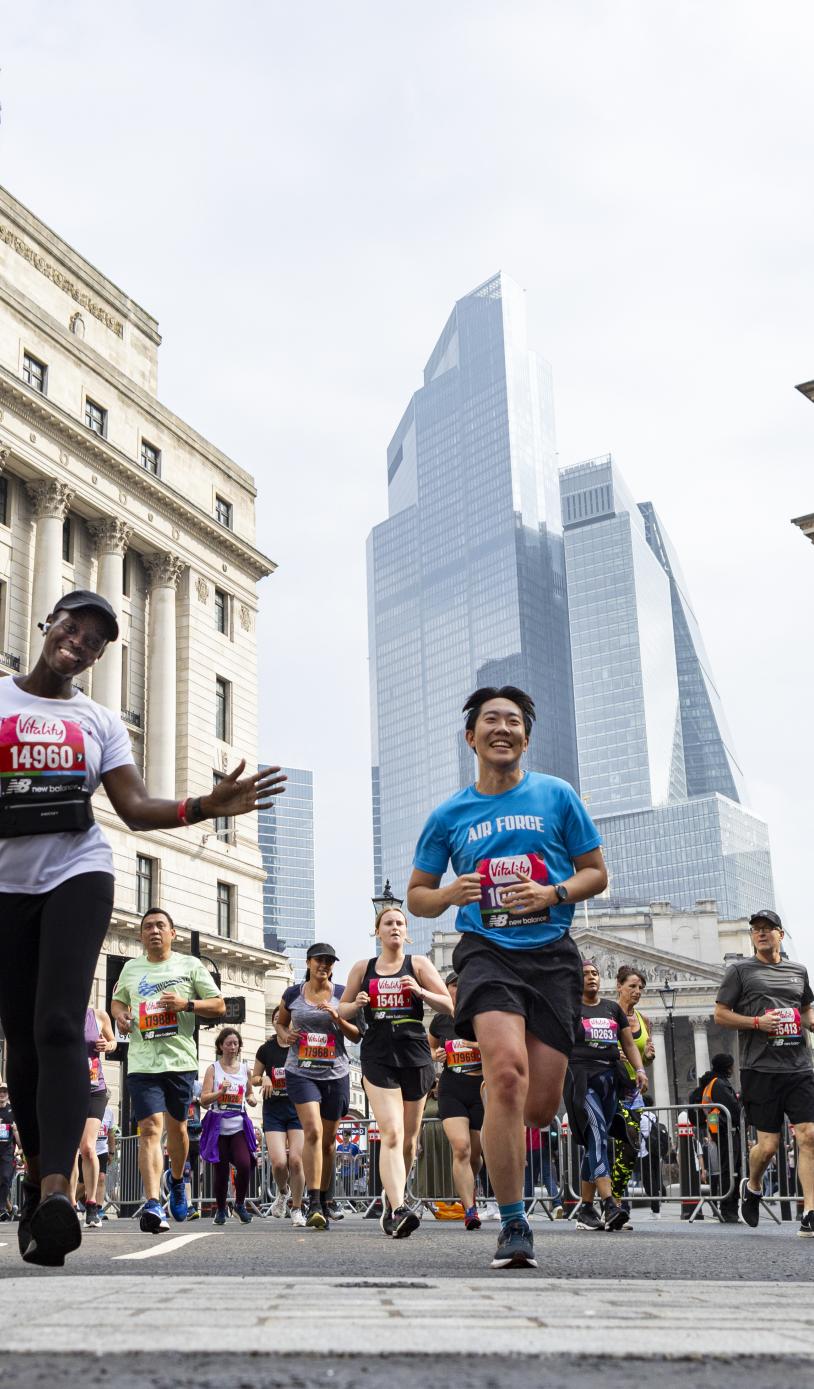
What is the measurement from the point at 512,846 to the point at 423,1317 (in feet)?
11.0

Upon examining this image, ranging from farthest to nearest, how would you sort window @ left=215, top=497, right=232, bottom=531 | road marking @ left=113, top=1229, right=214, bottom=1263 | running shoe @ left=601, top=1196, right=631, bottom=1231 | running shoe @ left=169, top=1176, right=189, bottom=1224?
window @ left=215, top=497, right=232, bottom=531 → running shoe @ left=169, top=1176, right=189, bottom=1224 → running shoe @ left=601, top=1196, right=631, bottom=1231 → road marking @ left=113, top=1229, right=214, bottom=1263

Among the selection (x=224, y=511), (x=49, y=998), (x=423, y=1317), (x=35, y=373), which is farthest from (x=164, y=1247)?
(x=224, y=511)

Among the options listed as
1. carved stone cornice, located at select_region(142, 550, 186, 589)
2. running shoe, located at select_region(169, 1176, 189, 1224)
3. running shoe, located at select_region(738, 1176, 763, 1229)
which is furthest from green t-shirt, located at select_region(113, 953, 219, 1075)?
carved stone cornice, located at select_region(142, 550, 186, 589)

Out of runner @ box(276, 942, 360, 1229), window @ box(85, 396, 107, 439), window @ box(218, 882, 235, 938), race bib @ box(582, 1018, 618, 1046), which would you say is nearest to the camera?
runner @ box(276, 942, 360, 1229)

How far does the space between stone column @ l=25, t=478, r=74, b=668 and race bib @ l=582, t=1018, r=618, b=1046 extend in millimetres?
29392

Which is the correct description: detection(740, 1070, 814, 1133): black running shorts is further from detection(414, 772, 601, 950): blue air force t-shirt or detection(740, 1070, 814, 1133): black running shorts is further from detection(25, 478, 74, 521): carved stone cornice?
detection(25, 478, 74, 521): carved stone cornice

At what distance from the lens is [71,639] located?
5125 mm

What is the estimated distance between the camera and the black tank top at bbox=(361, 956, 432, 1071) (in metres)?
10.3

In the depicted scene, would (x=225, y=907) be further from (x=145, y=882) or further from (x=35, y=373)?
(x=35, y=373)

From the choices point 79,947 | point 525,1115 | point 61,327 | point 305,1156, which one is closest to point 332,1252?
point 525,1115

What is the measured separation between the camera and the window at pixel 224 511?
47.8 metres

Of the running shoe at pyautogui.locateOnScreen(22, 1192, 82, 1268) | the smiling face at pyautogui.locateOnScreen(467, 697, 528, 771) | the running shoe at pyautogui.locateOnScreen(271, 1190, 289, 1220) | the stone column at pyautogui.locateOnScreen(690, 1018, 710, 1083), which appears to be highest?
the stone column at pyautogui.locateOnScreen(690, 1018, 710, 1083)

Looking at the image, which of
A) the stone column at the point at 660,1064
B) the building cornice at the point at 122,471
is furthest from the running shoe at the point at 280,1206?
the stone column at the point at 660,1064

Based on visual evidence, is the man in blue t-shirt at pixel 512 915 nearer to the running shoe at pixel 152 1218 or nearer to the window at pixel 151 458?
the running shoe at pixel 152 1218
